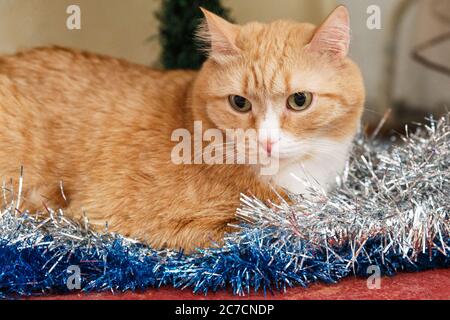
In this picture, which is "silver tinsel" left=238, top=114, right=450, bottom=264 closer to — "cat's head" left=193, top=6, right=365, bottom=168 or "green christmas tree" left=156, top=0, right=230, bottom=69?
"cat's head" left=193, top=6, right=365, bottom=168

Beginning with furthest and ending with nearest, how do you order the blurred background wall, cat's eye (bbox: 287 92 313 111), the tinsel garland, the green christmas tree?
Result: the green christmas tree, the blurred background wall, cat's eye (bbox: 287 92 313 111), the tinsel garland

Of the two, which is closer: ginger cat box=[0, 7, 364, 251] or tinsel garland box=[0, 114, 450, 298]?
tinsel garland box=[0, 114, 450, 298]

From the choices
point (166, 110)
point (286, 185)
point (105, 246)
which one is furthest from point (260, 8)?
point (105, 246)

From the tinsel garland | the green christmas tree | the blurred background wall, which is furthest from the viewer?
the green christmas tree

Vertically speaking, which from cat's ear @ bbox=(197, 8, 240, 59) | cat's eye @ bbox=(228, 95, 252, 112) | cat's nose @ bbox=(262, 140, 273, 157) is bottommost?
cat's nose @ bbox=(262, 140, 273, 157)

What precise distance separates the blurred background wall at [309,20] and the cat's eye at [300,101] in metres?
0.21

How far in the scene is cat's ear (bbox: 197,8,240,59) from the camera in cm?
123

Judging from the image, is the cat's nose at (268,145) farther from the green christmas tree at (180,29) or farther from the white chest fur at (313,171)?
the green christmas tree at (180,29)

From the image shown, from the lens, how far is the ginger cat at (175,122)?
1.22 metres

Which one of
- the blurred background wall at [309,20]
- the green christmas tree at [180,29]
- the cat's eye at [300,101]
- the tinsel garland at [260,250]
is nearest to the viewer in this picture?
the tinsel garland at [260,250]

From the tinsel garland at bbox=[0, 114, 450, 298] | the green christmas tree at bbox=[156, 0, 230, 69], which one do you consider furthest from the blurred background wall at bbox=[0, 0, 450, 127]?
the tinsel garland at bbox=[0, 114, 450, 298]

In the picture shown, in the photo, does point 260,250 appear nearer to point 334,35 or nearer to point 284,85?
point 284,85

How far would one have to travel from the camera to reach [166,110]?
1.39m

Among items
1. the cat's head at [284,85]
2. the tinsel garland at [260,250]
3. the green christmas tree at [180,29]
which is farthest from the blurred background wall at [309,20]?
the tinsel garland at [260,250]
